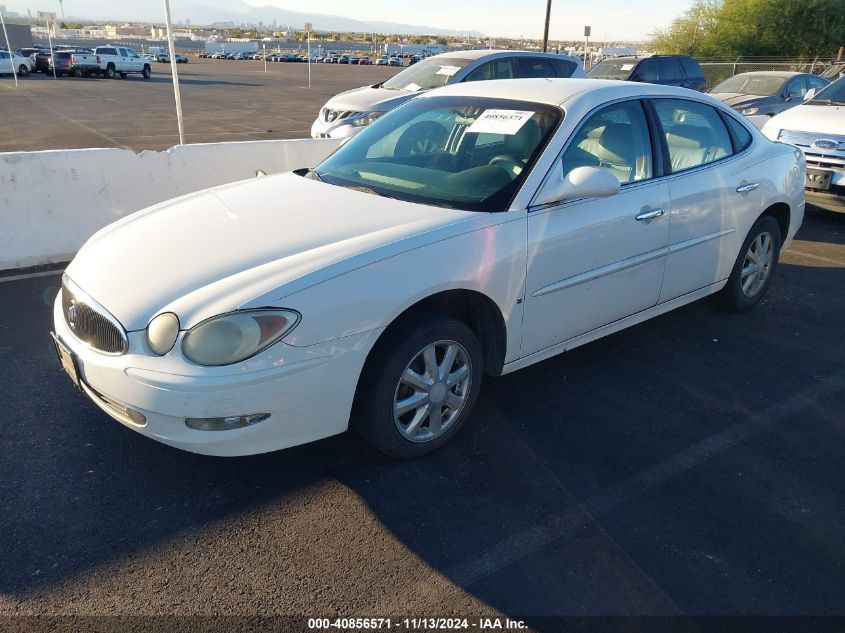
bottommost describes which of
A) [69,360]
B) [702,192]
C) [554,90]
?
[69,360]

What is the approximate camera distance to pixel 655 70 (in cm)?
1423

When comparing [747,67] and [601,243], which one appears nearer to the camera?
[601,243]

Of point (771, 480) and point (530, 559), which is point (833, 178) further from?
point (530, 559)

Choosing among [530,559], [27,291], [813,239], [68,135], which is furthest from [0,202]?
[68,135]

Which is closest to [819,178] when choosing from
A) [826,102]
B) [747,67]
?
[826,102]

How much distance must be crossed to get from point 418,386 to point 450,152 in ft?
4.85

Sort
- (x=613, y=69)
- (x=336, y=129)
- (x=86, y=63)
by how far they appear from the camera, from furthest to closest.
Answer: (x=86, y=63) < (x=613, y=69) < (x=336, y=129)

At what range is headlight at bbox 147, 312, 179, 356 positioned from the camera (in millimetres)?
2633

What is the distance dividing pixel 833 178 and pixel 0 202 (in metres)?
8.26

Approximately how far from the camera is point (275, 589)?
2473 mm

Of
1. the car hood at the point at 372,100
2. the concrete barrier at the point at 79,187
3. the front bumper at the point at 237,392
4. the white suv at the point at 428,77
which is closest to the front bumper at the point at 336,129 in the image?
the white suv at the point at 428,77

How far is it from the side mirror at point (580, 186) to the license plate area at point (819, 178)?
18.0ft

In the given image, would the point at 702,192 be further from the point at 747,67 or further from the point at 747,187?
the point at 747,67

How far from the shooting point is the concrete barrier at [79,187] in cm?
578
